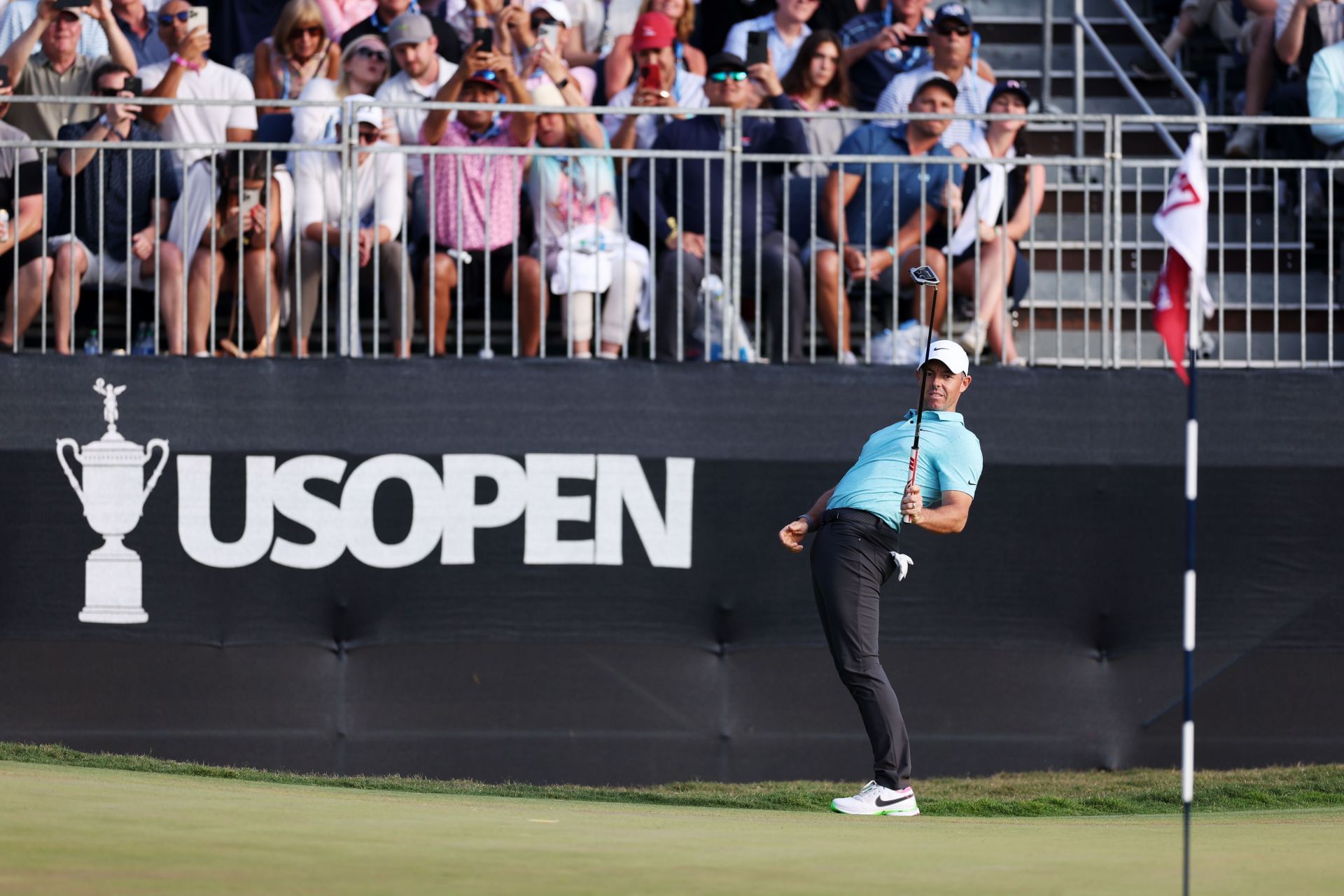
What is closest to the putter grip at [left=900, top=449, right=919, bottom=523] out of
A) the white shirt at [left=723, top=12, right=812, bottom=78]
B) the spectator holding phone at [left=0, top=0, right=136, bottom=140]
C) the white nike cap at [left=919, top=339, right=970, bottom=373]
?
the white nike cap at [left=919, top=339, right=970, bottom=373]

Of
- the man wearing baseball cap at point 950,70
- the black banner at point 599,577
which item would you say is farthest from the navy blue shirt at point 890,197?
the man wearing baseball cap at point 950,70

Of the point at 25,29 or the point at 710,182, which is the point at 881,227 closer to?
the point at 710,182

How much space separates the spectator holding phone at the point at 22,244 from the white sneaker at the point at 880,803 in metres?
5.05

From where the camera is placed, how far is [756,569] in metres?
10.0

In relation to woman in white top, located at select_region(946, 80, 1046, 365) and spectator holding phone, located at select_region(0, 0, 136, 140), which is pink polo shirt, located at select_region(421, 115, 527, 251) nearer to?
spectator holding phone, located at select_region(0, 0, 136, 140)

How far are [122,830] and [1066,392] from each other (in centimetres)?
599

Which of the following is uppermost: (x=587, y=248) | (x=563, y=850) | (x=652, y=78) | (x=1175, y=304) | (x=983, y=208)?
(x=652, y=78)

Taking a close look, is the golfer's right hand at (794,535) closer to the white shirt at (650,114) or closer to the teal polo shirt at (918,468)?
the teal polo shirt at (918,468)

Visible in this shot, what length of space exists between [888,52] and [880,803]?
20.3 ft

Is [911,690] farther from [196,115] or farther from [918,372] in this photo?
[196,115]

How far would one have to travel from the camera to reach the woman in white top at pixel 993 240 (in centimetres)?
1014

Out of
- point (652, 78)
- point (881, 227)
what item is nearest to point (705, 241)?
point (881, 227)

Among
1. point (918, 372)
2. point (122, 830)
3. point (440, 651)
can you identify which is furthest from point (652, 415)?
point (122, 830)

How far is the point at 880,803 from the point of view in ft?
25.4
